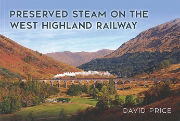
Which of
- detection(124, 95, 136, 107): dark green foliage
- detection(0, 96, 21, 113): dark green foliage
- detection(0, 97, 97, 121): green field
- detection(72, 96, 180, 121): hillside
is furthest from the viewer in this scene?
detection(0, 96, 21, 113): dark green foliage

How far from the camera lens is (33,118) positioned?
61969 mm

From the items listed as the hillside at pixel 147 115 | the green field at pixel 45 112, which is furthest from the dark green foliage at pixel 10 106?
the hillside at pixel 147 115

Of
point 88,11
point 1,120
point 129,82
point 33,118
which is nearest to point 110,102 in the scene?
point 33,118

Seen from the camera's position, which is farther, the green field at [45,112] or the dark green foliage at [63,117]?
the green field at [45,112]

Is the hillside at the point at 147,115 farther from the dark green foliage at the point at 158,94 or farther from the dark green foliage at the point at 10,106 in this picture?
the dark green foliage at the point at 10,106

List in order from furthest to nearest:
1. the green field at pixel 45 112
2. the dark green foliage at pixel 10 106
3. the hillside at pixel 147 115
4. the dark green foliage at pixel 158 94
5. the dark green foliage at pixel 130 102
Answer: the dark green foliage at pixel 10 106 → the green field at pixel 45 112 → the dark green foliage at pixel 158 94 → the dark green foliage at pixel 130 102 → the hillside at pixel 147 115

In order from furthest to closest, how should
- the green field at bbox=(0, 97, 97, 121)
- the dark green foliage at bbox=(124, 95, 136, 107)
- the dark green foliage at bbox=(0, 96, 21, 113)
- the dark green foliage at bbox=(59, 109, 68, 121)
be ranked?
the dark green foliage at bbox=(0, 96, 21, 113) < the green field at bbox=(0, 97, 97, 121) < the dark green foliage at bbox=(59, 109, 68, 121) < the dark green foliage at bbox=(124, 95, 136, 107)

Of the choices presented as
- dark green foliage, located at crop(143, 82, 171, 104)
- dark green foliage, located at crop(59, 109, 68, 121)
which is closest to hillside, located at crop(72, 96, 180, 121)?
dark green foliage, located at crop(143, 82, 171, 104)

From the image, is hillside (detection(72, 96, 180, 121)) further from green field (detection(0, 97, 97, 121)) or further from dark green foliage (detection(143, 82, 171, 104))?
green field (detection(0, 97, 97, 121))

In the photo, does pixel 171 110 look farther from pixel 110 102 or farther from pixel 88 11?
pixel 110 102

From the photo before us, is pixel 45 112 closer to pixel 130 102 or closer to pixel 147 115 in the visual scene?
pixel 130 102

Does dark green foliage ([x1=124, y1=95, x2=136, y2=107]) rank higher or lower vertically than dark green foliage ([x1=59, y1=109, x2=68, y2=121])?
higher

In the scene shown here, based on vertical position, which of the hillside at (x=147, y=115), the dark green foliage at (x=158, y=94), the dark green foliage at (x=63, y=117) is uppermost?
the dark green foliage at (x=158, y=94)

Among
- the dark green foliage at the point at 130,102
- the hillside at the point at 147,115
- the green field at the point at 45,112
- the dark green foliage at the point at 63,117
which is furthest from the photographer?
the green field at the point at 45,112
